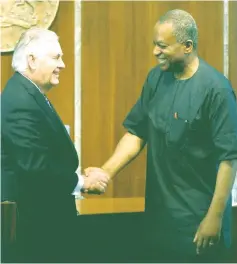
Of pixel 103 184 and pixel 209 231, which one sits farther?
pixel 103 184

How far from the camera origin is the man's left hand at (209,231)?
2020mm

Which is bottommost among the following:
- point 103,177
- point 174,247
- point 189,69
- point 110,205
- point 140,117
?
point 174,247

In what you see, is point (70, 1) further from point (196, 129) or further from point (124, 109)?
point (196, 129)

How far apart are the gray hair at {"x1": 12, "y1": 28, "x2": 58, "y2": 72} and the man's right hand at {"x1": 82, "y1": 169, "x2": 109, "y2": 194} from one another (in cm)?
48

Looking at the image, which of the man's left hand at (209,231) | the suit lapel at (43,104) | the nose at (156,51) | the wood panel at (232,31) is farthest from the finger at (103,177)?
the wood panel at (232,31)

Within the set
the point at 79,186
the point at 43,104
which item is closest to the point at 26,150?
the point at 43,104

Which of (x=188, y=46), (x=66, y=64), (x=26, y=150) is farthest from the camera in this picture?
(x=66, y=64)

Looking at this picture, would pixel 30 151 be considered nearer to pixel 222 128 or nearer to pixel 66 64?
pixel 66 64

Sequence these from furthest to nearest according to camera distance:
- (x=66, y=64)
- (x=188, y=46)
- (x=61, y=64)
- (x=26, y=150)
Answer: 1. (x=66, y=64)
2. (x=61, y=64)
3. (x=188, y=46)
4. (x=26, y=150)

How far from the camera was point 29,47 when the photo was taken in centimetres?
202

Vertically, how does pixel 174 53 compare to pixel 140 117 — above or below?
above

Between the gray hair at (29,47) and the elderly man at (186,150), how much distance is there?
41 centimetres

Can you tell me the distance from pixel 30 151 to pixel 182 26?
0.70 meters

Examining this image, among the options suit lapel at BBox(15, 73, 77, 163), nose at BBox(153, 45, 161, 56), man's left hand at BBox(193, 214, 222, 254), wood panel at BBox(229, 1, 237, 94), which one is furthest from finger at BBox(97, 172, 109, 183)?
wood panel at BBox(229, 1, 237, 94)
